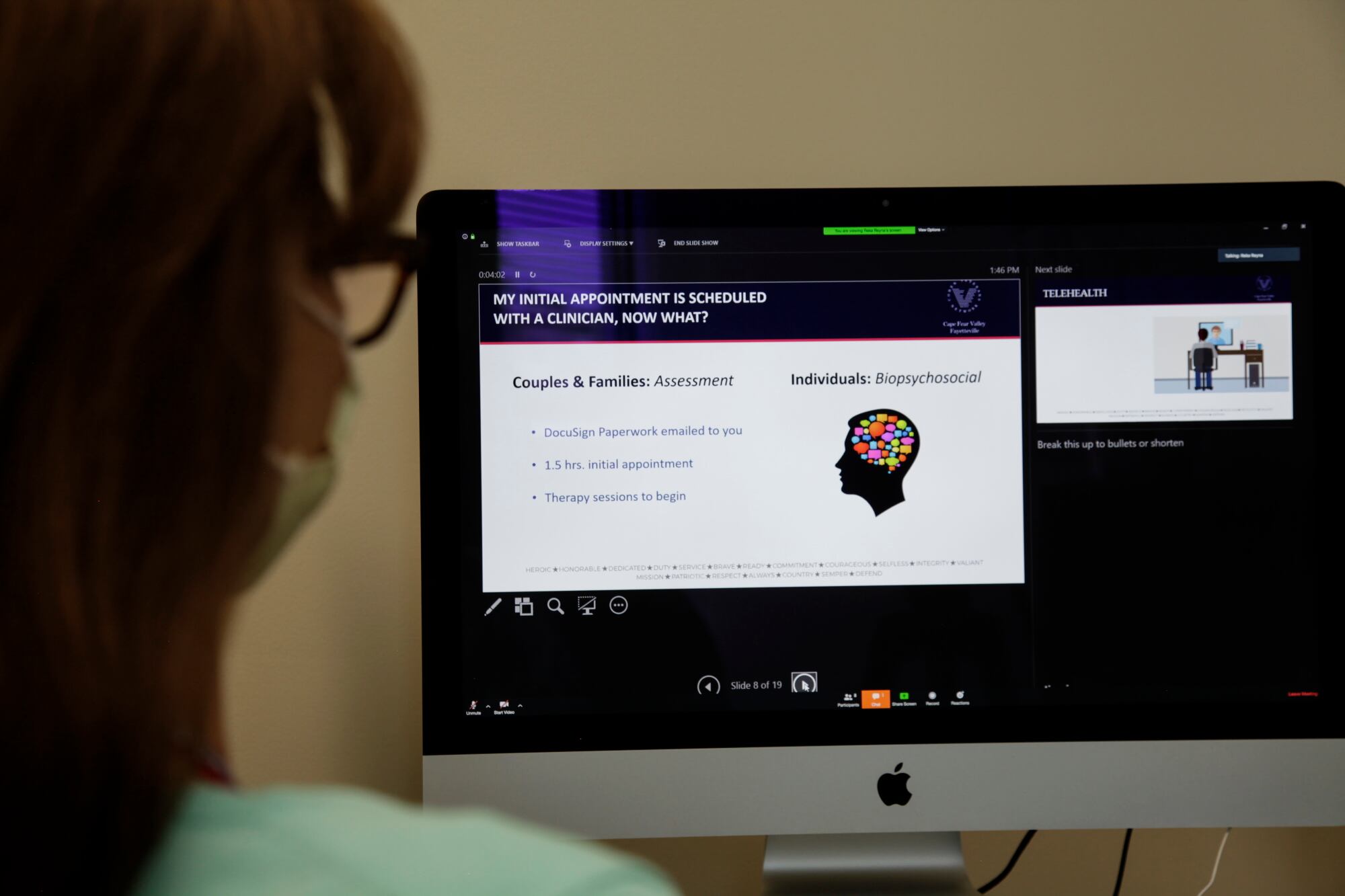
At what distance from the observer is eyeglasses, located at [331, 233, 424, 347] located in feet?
1.29

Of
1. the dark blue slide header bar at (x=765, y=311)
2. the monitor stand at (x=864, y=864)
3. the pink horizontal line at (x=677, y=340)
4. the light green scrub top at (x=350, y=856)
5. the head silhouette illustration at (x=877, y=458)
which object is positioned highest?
the dark blue slide header bar at (x=765, y=311)

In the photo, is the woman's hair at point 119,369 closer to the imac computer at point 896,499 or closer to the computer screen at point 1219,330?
the imac computer at point 896,499

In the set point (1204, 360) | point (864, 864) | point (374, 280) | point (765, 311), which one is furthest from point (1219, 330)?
point (374, 280)

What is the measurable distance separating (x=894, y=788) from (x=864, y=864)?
0.09 m

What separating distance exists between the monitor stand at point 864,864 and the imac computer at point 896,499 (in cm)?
6

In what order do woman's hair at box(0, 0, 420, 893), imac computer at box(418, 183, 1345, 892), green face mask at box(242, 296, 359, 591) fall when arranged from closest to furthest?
1. woman's hair at box(0, 0, 420, 893)
2. green face mask at box(242, 296, 359, 591)
3. imac computer at box(418, 183, 1345, 892)

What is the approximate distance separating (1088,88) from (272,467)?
0.97 m

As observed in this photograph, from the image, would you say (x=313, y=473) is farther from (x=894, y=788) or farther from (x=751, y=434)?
(x=894, y=788)

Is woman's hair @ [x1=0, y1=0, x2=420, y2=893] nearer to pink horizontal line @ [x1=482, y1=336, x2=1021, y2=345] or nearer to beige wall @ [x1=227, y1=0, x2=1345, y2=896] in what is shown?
pink horizontal line @ [x1=482, y1=336, x2=1021, y2=345]

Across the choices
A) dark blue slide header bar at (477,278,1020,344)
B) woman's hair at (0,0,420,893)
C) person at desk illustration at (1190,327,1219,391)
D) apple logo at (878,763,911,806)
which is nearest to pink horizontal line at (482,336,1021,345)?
dark blue slide header bar at (477,278,1020,344)

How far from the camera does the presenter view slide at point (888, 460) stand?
899 millimetres

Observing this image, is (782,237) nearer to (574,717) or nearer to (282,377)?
(574,717)

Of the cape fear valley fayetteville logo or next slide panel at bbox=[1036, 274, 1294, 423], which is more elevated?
the cape fear valley fayetteville logo

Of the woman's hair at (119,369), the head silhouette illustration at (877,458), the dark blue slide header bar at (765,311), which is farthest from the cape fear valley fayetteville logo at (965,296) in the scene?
the woman's hair at (119,369)
